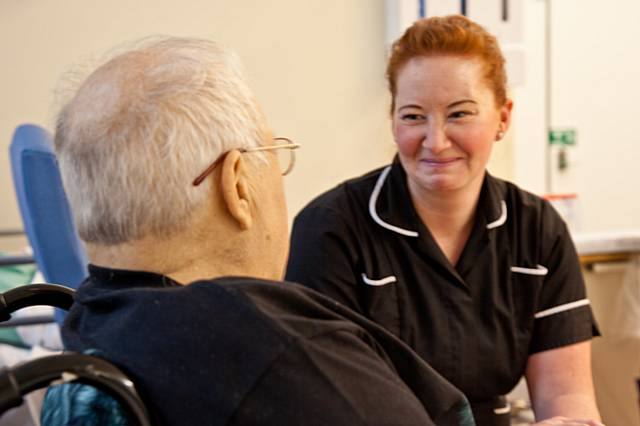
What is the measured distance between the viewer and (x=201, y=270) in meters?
0.79

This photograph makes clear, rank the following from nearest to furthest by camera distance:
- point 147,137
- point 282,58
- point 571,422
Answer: point 147,137, point 571,422, point 282,58

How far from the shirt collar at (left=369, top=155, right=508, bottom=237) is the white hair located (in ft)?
2.45

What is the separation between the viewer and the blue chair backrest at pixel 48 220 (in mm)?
1463

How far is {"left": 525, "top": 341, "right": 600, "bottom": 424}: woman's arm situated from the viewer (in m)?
1.45

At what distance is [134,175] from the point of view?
2.43 feet

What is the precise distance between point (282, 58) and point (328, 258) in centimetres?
156

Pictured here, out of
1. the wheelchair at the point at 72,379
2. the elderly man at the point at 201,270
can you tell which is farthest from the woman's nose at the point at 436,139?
the wheelchair at the point at 72,379

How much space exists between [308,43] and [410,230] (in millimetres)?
1551

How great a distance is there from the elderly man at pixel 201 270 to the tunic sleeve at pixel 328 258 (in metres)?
0.59

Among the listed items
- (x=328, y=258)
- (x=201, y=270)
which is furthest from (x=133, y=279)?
(x=328, y=258)

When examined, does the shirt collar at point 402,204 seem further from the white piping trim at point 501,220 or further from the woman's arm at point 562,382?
the woman's arm at point 562,382

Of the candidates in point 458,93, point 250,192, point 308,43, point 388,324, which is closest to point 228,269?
point 250,192

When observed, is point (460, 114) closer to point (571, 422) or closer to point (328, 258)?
point (328, 258)

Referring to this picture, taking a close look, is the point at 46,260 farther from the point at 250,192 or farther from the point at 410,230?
the point at 250,192
